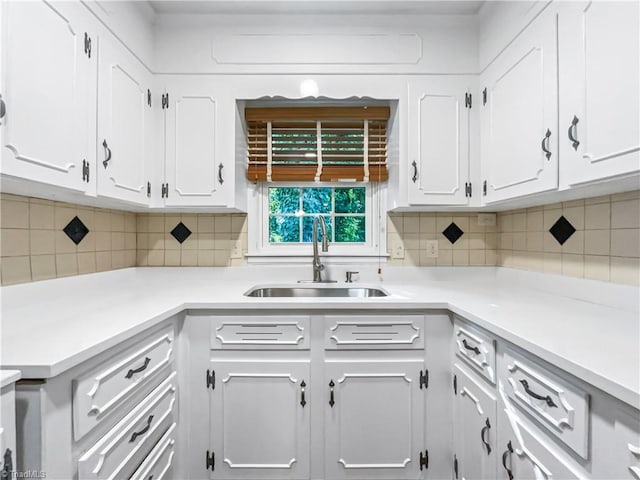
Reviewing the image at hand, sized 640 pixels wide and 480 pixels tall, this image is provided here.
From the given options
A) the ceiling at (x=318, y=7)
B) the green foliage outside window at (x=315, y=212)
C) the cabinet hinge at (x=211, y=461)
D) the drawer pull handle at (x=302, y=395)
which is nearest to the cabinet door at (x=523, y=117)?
the ceiling at (x=318, y=7)

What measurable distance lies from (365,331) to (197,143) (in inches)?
52.3

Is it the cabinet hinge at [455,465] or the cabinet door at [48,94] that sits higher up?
the cabinet door at [48,94]

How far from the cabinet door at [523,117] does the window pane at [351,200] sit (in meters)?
0.76

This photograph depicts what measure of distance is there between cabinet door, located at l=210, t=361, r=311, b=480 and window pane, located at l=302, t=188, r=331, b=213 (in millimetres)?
1097

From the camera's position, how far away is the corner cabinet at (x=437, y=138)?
6.15 ft

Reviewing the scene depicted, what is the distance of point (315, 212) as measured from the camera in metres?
2.31

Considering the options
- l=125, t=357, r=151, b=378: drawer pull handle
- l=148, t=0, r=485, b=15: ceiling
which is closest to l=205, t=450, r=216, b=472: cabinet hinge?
l=125, t=357, r=151, b=378: drawer pull handle

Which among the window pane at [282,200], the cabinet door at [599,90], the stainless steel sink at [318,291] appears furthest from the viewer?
the window pane at [282,200]

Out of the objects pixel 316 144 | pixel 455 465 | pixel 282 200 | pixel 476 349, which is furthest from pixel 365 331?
pixel 316 144

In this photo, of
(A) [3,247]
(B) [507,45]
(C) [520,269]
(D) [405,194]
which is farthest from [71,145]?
(C) [520,269]

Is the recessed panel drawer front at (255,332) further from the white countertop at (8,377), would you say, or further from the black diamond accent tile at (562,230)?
the black diamond accent tile at (562,230)

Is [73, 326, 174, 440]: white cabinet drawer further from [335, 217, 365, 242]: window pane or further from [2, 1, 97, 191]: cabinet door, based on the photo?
[335, 217, 365, 242]: window pane

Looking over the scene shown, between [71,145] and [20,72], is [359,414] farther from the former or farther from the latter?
[20,72]

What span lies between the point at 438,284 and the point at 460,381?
677 millimetres
